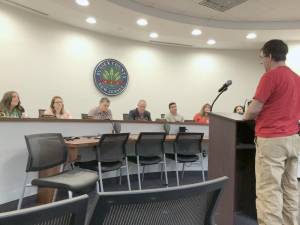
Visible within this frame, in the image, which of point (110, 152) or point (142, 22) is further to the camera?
point (142, 22)

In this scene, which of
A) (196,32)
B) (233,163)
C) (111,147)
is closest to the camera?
(233,163)

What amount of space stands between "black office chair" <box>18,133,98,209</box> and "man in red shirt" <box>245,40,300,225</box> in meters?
1.46

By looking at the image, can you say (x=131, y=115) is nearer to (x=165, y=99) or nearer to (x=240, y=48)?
(x=165, y=99)

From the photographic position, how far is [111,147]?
11.7 ft

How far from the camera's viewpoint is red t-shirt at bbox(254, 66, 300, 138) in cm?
198

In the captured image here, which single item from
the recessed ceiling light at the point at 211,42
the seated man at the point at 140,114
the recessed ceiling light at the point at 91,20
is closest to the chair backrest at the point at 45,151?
the seated man at the point at 140,114

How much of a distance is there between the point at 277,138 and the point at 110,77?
4.81 metres

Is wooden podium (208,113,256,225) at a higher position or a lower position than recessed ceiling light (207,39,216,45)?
lower

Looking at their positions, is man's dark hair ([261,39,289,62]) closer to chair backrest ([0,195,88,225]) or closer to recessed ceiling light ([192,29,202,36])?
chair backrest ([0,195,88,225])

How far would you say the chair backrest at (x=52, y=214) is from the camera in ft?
2.08

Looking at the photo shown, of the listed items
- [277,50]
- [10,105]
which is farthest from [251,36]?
[10,105]

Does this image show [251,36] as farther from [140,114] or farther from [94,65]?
[94,65]

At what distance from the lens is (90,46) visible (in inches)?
241

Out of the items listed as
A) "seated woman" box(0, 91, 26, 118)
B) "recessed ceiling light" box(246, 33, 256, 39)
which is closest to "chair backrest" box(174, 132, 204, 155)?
"seated woman" box(0, 91, 26, 118)
